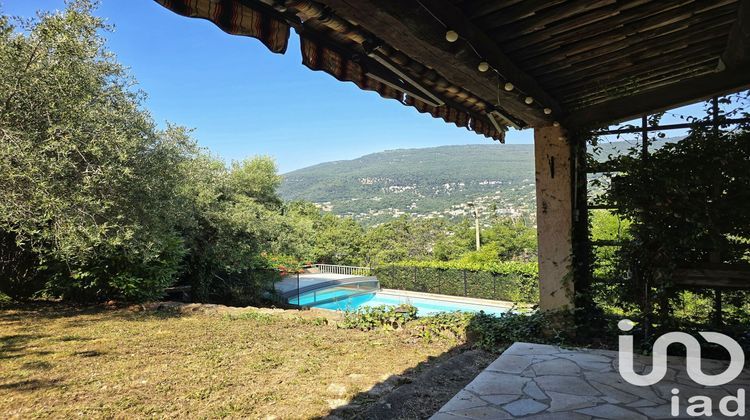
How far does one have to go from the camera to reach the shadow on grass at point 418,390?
264cm

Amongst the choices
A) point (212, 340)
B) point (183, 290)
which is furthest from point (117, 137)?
point (183, 290)

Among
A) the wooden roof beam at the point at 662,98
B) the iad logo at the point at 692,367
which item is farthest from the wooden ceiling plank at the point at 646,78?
the iad logo at the point at 692,367

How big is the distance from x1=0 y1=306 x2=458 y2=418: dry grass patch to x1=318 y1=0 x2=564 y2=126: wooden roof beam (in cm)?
232

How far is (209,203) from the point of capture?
33.9 feet

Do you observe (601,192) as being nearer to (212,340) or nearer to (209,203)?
(212,340)

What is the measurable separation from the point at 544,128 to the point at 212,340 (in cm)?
448

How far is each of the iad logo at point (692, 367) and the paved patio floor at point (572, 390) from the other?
0.12 feet

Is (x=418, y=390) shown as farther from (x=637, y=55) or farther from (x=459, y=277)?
(x=459, y=277)

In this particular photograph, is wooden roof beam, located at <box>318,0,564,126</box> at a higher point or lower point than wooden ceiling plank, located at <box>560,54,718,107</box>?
lower

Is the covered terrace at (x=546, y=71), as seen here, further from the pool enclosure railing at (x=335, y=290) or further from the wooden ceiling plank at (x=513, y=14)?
the pool enclosure railing at (x=335, y=290)

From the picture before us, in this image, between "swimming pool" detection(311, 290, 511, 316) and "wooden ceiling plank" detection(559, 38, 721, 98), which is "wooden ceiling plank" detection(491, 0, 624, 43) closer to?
"wooden ceiling plank" detection(559, 38, 721, 98)

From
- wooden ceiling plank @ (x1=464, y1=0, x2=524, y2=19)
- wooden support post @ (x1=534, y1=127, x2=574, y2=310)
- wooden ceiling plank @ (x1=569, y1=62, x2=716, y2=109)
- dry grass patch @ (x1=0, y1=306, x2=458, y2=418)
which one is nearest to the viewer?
wooden ceiling plank @ (x1=464, y1=0, x2=524, y2=19)

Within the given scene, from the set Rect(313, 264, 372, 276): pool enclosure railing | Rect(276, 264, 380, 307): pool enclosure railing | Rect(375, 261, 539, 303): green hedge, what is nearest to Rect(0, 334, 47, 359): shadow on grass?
Rect(276, 264, 380, 307): pool enclosure railing

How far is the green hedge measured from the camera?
12.9 m
